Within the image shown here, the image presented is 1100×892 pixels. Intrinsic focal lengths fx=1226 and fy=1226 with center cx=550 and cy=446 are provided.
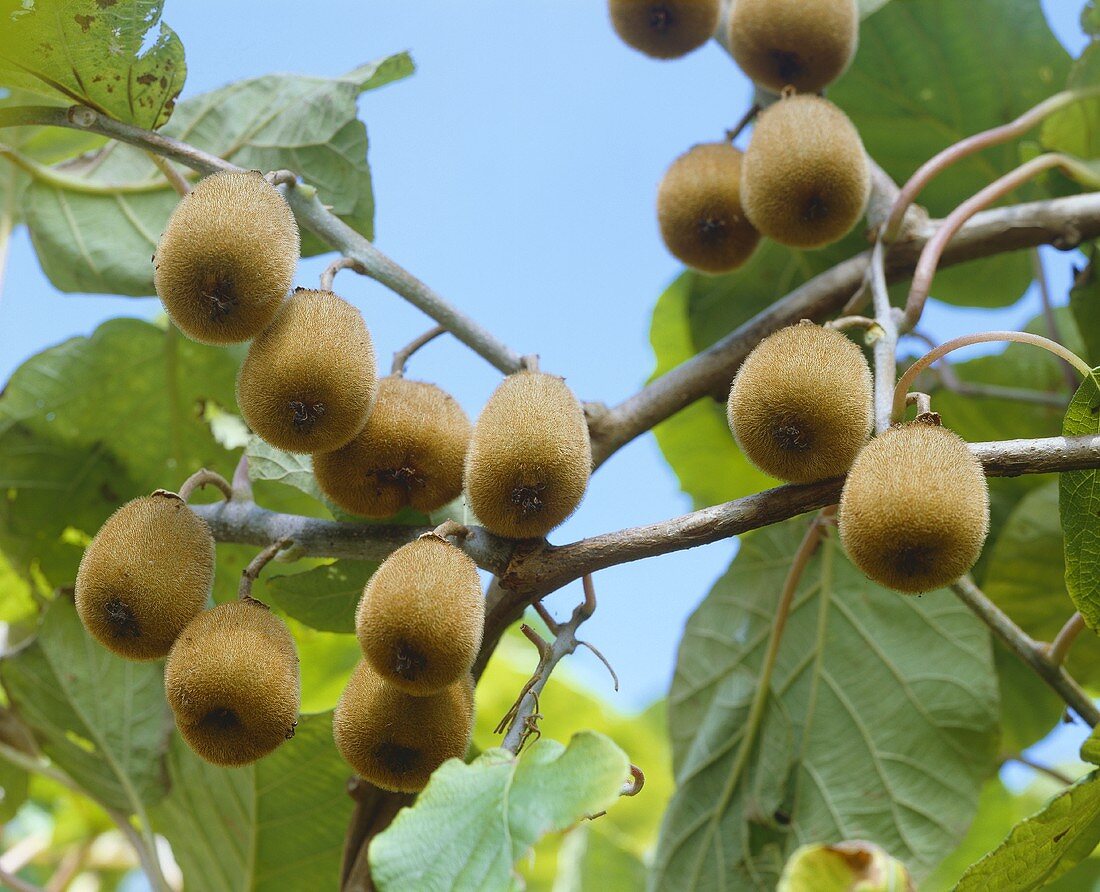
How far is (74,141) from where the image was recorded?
5.38 feet

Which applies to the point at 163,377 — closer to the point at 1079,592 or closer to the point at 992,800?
the point at 1079,592

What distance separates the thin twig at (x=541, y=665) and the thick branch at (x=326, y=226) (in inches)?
9.0

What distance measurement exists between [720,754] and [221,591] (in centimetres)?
66

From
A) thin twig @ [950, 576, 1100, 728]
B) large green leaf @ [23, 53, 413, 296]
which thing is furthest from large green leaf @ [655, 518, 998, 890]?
large green leaf @ [23, 53, 413, 296]

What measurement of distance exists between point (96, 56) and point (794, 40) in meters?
0.72

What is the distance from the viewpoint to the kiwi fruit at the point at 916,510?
82cm

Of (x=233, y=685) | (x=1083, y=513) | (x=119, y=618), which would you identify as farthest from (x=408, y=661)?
(x=1083, y=513)

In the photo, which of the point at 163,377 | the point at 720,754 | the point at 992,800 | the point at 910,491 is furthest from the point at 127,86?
the point at 992,800

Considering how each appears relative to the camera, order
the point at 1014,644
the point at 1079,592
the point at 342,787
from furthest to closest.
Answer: the point at 342,787 < the point at 1014,644 < the point at 1079,592

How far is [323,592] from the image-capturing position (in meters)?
1.20

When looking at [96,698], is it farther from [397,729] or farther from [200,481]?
[397,729]

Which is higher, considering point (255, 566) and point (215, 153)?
point (215, 153)

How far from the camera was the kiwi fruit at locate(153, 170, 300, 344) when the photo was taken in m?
0.93

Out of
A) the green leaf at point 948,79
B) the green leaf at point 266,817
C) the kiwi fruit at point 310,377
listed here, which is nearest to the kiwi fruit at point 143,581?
the kiwi fruit at point 310,377
